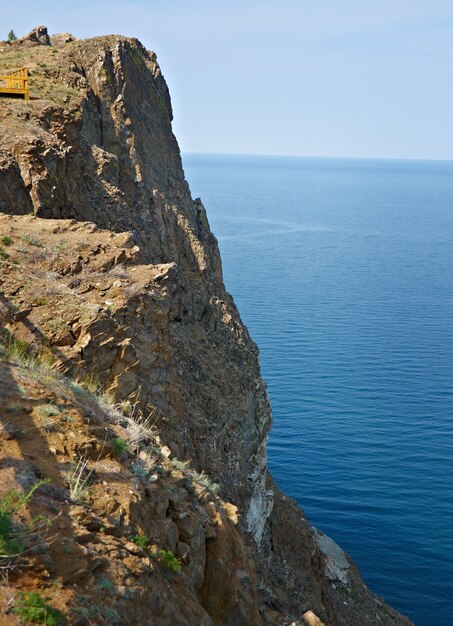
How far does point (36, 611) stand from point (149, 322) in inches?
541

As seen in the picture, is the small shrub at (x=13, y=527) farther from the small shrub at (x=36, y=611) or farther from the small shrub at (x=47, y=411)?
the small shrub at (x=47, y=411)

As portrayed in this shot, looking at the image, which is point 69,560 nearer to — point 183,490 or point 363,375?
point 183,490

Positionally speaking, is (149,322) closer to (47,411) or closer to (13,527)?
(47,411)

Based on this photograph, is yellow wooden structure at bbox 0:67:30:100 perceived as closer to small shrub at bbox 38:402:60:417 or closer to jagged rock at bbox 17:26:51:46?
jagged rock at bbox 17:26:51:46

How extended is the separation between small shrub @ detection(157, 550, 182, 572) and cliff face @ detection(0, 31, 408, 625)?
0.31m

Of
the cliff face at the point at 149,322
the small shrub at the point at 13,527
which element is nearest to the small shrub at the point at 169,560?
the cliff face at the point at 149,322

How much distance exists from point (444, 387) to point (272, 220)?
121m

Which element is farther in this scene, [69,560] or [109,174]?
[109,174]

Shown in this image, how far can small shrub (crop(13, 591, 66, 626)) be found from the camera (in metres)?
9.61

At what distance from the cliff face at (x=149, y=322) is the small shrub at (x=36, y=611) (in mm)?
805

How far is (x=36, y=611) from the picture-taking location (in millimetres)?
9672

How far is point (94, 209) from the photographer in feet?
105

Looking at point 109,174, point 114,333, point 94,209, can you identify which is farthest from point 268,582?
point 109,174

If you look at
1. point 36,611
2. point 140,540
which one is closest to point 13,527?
point 36,611
